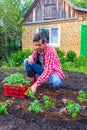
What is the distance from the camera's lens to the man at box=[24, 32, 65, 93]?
15.8 feet

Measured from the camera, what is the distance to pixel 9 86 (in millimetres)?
4773

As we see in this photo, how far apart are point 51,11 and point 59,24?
1.15 m

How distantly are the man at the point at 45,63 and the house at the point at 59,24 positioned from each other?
975 centimetres

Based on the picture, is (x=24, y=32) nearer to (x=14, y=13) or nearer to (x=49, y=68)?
(x=14, y=13)

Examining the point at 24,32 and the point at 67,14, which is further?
the point at 24,32

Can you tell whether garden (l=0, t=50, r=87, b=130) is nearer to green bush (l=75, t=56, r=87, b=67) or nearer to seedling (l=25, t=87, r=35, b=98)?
seedling (l=25, t=87, r=35, b=98)

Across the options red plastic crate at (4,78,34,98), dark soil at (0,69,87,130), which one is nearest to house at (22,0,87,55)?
red plastic crate at (4,78,34,98)

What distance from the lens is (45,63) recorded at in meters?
5.09

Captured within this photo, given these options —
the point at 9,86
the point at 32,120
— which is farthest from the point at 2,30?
the point at 32,120

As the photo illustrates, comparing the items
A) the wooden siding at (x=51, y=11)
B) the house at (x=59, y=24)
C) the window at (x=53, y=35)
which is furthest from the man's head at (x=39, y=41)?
the window at (x=53, y=35)

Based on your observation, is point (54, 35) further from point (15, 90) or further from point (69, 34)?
point (15, 90)

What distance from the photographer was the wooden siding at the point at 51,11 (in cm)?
1589

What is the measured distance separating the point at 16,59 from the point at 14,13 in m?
4.13

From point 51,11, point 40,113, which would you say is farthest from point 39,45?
point 51,11
